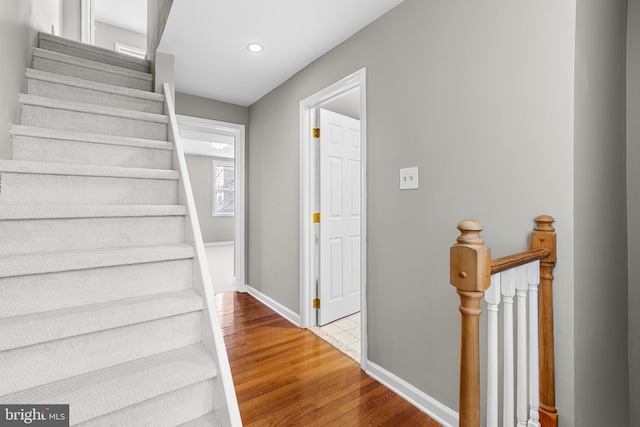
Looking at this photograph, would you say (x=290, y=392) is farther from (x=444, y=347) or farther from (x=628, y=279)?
(x=628, y=279)

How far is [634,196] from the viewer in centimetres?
143

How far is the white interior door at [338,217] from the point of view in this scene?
9.24ft

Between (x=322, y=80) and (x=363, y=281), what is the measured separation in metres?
1.63

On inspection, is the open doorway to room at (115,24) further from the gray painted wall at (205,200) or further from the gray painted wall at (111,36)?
the gray painted wall at (205,200)

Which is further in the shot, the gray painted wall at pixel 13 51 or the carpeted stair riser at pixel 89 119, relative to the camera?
the carpeted stair riser at pixel 89 119

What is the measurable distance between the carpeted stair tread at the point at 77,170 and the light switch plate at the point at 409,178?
1.41 meters

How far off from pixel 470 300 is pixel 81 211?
5.65 feet

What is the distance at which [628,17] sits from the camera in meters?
1.46

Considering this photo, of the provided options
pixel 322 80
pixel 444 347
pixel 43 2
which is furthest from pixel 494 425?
pixel 43 2

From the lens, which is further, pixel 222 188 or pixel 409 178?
pixel 222 188

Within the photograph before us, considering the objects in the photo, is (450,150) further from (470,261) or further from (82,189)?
(82,189)

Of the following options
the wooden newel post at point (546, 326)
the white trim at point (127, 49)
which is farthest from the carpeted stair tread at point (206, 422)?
the white trim at point (127, 49)

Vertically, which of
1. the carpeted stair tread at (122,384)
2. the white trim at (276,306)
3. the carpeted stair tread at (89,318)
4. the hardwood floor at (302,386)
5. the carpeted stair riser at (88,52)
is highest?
the carpeted stair riser at (88,52)

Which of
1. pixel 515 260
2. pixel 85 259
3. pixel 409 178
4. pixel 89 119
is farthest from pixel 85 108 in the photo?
pixel 515 260
